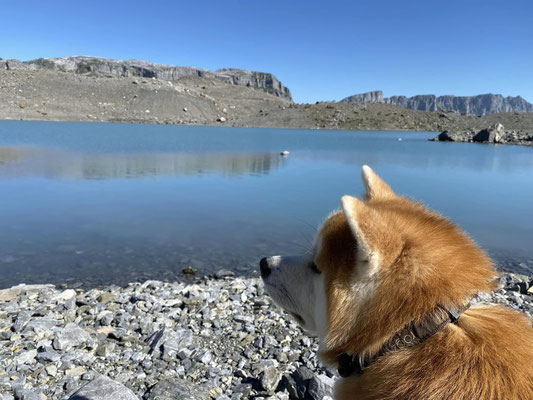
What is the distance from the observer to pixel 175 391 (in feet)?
13.7

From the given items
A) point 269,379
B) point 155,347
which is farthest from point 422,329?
point 155,347

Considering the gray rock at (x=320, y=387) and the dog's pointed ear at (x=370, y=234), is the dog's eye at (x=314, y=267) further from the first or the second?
the gray rock at (x=320, y=387)

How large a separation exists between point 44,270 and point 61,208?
18.6 ft

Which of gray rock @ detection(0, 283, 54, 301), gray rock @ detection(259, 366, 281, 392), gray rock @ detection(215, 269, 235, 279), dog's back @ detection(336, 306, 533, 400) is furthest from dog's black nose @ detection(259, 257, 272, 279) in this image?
gray rock @ detection(0, 283, 54, 301)

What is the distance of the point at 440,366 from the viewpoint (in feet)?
6.16

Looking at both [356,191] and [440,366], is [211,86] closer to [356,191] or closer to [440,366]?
[356,191]

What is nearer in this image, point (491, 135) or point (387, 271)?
point (387, 271)

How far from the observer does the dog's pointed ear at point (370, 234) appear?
187 centimetres

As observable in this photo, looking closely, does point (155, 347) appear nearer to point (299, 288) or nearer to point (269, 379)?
point (269, 379)

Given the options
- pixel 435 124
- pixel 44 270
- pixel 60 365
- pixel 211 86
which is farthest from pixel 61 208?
pixel 211 86

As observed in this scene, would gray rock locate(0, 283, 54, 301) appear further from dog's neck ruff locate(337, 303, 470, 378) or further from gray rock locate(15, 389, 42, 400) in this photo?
dog's neck ruff locate(337, 303, 470, 378)

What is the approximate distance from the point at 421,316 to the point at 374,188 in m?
1.13

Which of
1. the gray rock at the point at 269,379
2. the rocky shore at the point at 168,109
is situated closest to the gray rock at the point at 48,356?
the gray rock at the point at 269,379

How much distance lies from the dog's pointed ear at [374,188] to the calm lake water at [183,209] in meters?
0.88
